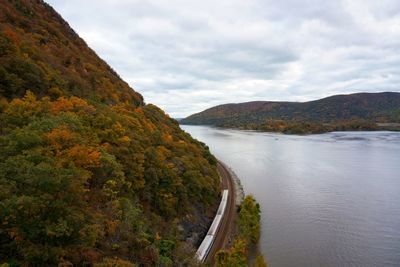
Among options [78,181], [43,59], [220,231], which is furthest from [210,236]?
[43,59]

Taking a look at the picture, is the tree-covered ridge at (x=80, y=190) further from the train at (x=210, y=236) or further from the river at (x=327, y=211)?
the river at (x=327, y=211)

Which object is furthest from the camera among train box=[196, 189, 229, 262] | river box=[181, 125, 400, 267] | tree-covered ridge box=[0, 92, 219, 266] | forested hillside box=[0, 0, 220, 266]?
river box=[181, 125, 400, 267]

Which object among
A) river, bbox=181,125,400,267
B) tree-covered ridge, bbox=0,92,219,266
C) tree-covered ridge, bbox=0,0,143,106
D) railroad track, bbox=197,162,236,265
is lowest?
river, bbox=181,125,400,267

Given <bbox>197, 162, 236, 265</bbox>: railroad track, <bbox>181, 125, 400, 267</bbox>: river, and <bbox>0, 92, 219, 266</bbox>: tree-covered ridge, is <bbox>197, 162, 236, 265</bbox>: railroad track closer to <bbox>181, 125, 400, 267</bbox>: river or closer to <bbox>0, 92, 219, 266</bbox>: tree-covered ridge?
<bbox>0, 92, 219, 266</bbox>: tree-covered ridge

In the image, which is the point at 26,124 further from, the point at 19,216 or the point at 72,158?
the point at 19,216

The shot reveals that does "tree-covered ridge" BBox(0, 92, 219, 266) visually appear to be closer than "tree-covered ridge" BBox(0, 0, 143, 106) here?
Yes

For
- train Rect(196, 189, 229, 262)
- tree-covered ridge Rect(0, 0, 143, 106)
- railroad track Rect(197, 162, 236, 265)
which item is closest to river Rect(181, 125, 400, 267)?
railroad track Rect(197, 162, 236, 265)

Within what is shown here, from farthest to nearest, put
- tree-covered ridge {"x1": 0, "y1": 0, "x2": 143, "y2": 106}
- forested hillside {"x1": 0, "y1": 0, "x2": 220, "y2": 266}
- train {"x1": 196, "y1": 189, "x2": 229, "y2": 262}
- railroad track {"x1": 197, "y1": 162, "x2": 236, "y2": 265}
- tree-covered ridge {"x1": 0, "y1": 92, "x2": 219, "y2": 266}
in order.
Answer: tree-covered ridge {"x1": 0, "y1": 0, "x2": 143, "y2": 106}, railroad track {"x1": 197, "y1": 162, "x2": 236, "y2": 265}, train {"x1": 196, "y1": 189, "x2": 229, "y2": 262}, forested hillside {"x1": 0, "y1": 0, "x2": 220, "y2": 266}, tree-covered ridge {"x1": 0, "y1": 92, "x2": 219, "y2": 266}

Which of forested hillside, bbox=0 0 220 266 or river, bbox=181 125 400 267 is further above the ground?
forested hillside, bbox=0 0 220 266

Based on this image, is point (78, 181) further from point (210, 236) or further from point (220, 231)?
point (220, 231)
